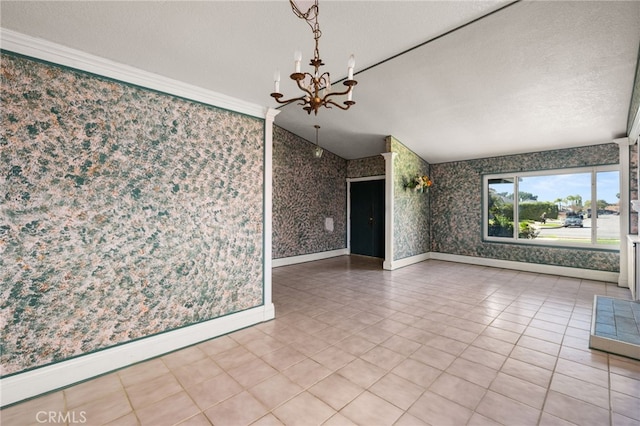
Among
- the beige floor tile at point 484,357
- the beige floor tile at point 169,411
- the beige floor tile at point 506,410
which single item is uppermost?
the beige floor tile at point 484,357

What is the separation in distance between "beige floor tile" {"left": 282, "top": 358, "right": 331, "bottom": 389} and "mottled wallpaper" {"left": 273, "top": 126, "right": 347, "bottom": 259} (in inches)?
150

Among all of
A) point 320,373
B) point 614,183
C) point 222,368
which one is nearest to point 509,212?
point 614,183

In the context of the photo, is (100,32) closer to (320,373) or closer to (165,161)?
(165,161)

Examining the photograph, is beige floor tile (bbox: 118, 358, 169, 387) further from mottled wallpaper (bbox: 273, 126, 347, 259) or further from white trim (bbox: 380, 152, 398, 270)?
white trim (bbox: 380, 152, 398, 270)

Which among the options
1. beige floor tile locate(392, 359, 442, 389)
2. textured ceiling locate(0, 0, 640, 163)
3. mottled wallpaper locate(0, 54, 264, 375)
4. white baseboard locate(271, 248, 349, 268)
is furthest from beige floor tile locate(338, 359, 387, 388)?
white baseboard locate(271, 248, 349, 268)

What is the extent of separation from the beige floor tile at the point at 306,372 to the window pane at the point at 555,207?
5.54 meters

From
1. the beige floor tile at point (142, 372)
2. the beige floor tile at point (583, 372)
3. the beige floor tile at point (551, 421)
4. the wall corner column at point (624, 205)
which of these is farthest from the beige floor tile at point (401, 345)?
the wall corner column at point (624, 205)

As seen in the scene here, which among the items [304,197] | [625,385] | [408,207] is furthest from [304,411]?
[304,197]

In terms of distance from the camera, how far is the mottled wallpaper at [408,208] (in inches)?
223

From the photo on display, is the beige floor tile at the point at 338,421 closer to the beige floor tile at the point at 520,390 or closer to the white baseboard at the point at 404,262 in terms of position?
the beige floor tile at the point at 520,390

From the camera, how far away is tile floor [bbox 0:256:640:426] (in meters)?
1.71

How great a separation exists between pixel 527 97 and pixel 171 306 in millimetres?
4656

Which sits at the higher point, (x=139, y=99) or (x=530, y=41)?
(x=530, y=41)

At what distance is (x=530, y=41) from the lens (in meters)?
2.51
